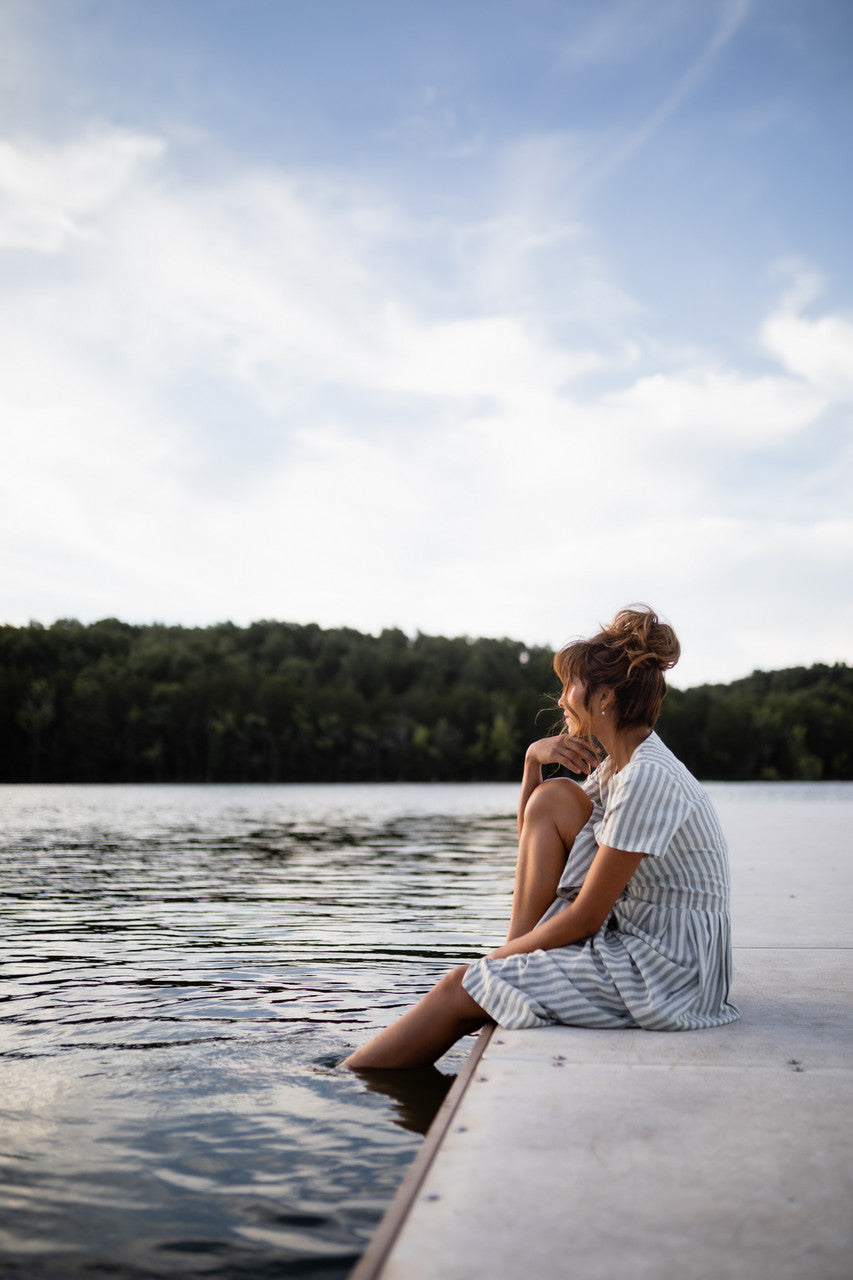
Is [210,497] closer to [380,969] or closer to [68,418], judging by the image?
[68,418]

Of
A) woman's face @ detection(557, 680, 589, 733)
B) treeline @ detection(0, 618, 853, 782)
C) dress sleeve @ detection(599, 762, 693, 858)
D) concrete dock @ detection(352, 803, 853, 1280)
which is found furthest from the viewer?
treeline @ detection(0, 618, 853, 782)

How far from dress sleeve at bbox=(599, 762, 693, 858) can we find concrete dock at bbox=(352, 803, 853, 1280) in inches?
24.2

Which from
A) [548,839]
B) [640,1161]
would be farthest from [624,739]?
[640,1161]

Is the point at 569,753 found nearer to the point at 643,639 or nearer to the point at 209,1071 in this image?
the point at 643,639

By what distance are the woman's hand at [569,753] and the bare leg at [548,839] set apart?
0.69 ft

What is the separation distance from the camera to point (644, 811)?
309cm

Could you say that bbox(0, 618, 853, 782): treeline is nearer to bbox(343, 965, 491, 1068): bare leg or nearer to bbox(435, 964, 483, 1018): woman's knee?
bbox(343, 965, 491, 1068): bare leg

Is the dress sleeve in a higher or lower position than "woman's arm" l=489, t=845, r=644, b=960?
higher

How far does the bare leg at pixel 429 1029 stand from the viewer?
334 centimetres

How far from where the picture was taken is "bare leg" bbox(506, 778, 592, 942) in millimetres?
3426

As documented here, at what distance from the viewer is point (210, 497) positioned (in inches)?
1897

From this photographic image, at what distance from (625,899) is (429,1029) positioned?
2.67 feet

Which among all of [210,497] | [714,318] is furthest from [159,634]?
[714,318]

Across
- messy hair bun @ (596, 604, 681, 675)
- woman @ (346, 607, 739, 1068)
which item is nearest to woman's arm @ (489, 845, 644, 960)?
woman @ (346, 607, 739, 1068)
